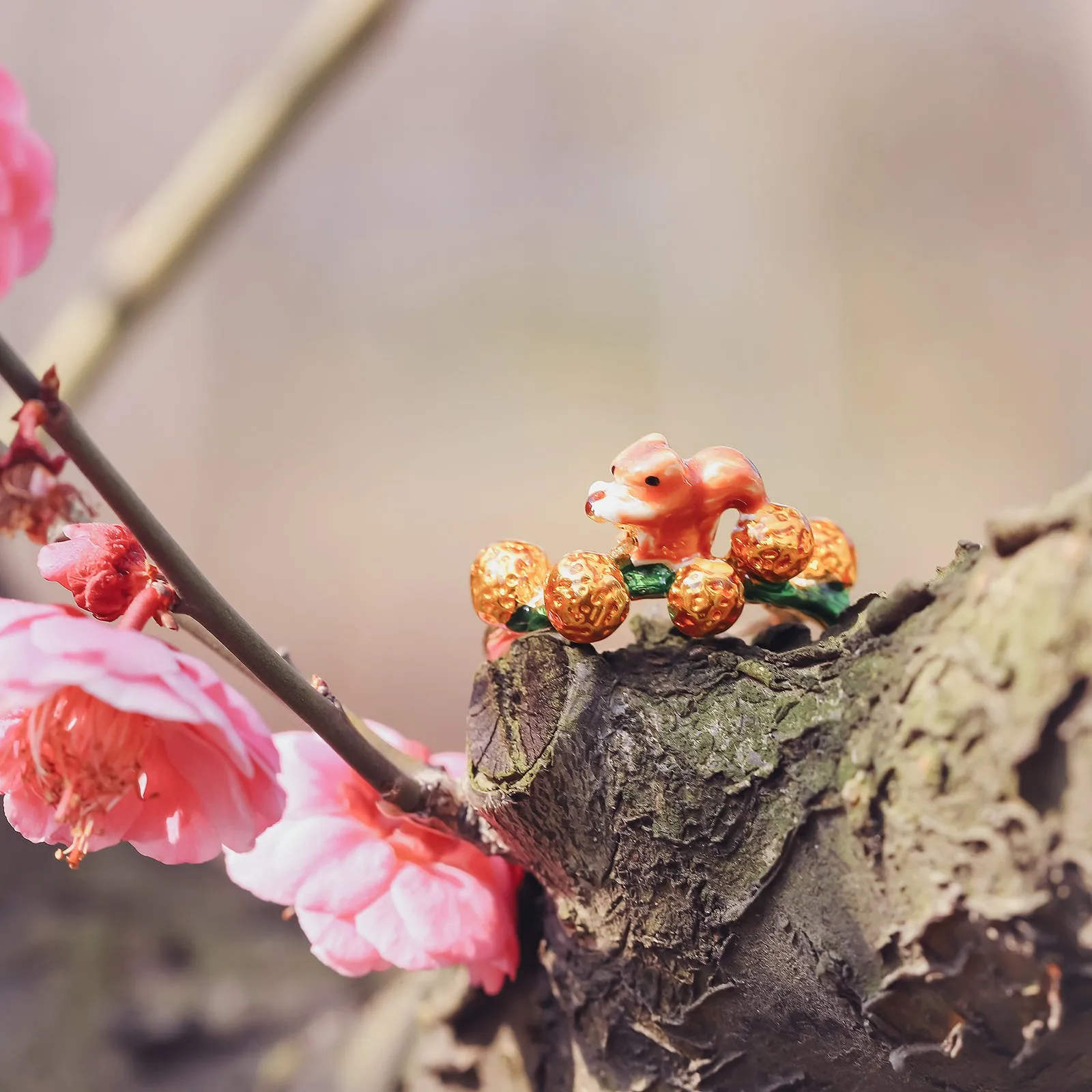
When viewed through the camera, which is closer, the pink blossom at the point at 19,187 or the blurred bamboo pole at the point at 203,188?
the pink blossom at the point at 19,187

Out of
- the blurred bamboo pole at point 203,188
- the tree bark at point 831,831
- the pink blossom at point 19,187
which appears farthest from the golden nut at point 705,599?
the blurred bamboo pole at point 203,188

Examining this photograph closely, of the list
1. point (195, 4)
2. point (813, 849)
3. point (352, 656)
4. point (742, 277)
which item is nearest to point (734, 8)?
point (742, 277)

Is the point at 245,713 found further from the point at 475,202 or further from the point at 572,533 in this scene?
the point at 475,202

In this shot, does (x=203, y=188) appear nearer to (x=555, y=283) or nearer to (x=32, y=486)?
(x=555, y=283)

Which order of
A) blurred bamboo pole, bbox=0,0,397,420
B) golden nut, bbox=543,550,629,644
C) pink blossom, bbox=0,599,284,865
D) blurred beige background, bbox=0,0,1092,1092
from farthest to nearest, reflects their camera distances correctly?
blurred beige background, bbox=0,0,1092,1092 < blurred bamboo pole, bbox=0,0,397,420 < golden nut, bbox=543,550,629,644 < pink blossom, bbox=0,599,284,865

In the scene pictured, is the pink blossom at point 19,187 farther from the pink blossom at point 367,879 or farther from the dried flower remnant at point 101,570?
the pink blossom at point 367,879

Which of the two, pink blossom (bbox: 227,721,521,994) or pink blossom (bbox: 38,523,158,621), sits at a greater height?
pink blossom (bbox: 38,523,158,621)

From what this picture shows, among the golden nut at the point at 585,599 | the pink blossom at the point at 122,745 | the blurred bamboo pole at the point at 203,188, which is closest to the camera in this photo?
the pink blossom at the point at 122,745

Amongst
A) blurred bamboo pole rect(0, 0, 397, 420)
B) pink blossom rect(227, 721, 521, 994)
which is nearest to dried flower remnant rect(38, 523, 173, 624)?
pink blossom rect(227, 721, 521, 994)

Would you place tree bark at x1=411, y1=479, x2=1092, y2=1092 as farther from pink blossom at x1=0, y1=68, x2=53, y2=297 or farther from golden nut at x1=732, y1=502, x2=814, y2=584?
pink blossom at x1=0, y1=68, x2=53, y2=297
